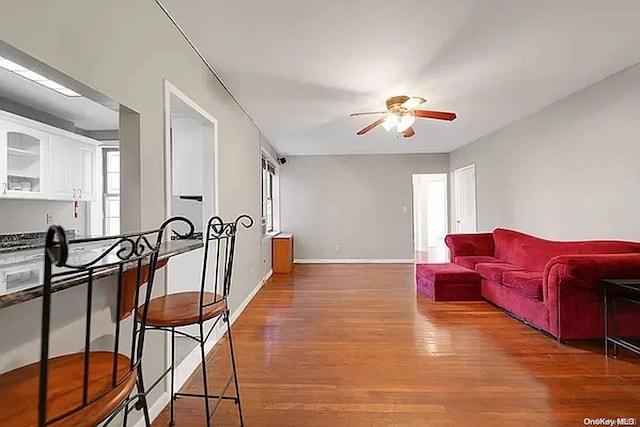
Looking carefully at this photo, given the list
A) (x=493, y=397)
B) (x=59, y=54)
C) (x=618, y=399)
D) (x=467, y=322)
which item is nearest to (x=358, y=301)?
(x=467, y=322)

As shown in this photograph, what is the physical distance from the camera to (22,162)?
391cm

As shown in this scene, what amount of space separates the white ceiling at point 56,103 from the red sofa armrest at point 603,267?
13.9 ft

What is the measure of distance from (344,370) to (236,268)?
6.10 feet

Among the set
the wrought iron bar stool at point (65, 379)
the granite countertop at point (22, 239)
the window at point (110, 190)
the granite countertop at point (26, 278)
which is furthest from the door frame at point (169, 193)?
the window at point (110, 190)

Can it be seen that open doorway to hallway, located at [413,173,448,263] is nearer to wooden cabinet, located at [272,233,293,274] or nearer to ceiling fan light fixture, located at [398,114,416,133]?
wooden cabinet, located at [272,233,293,274]

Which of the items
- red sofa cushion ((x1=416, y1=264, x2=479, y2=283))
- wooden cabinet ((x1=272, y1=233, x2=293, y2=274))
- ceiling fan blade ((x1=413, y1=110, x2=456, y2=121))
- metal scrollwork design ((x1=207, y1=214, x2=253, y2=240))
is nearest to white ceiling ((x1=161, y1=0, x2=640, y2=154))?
ceiling fan blade ((x1=413, y1=110, x2=456, y2=121))

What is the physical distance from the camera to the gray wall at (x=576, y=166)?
3.54 metres

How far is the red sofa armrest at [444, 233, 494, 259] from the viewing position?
5.57 meters

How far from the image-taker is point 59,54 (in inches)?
57.1

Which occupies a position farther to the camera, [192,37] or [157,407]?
[192,37]

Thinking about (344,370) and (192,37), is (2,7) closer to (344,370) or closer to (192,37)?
(192,37)

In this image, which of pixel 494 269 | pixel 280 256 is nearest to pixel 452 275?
pixel 494 269

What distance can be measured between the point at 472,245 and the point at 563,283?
98.6 inches

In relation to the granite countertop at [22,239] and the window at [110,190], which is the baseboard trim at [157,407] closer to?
the granite countertop at [22,239]
